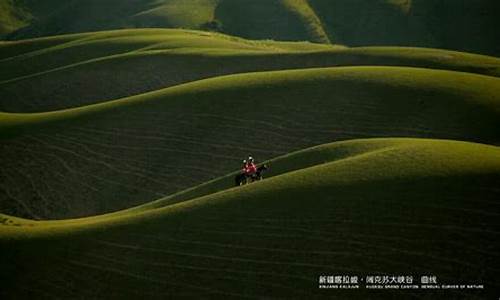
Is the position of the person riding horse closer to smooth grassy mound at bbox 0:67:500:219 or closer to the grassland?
the grassland

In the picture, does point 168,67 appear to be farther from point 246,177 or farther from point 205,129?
point 246,177

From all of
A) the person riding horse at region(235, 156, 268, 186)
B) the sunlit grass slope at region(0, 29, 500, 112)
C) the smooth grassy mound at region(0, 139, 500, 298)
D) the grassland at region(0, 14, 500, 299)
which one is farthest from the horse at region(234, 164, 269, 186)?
the sunlit grass slope at region(0, 29, 500, 112)

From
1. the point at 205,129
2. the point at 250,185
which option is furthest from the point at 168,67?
the point at 250,185

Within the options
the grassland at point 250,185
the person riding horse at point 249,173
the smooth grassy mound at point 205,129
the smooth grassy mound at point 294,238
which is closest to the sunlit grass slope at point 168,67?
the grassland at point 250,185

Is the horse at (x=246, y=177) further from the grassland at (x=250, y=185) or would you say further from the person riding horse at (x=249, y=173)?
the grassland at (x=250, y=185)

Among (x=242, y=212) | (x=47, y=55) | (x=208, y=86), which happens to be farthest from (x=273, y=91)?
(x=47, y=55)

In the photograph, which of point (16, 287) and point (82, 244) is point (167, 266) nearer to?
point (82, 244)
